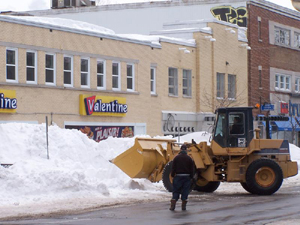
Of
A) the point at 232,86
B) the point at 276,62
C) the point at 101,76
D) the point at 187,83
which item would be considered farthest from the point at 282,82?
the point at 101,76

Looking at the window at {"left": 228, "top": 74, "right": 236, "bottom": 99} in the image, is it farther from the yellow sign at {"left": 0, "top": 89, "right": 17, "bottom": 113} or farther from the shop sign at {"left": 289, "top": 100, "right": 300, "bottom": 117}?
the yellow sign at {"left": 0, "top": 89, "right": 17, "bottom": 113}

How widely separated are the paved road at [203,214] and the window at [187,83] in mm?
23552

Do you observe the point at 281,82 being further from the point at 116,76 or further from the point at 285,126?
the point at 116,76

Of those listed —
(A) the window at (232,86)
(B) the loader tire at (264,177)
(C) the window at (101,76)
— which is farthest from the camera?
(A) the window at (232,86)

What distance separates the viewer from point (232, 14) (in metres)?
51.0

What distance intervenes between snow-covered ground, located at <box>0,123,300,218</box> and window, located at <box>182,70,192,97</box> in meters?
18.0

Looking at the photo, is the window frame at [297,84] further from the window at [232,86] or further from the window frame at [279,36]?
the window at [232,86]

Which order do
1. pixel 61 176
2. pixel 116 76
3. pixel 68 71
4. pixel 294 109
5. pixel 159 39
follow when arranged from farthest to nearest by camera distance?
1. pixel 294 109
2. pixel 159 39
3. pixel 116 76
4. pixel 68 71
5. pixel 61 176

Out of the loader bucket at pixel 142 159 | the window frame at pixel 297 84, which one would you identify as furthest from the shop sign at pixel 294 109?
the loader bucket at pixel 142 159

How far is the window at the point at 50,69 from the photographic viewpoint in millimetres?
32719

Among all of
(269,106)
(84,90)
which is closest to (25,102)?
(84,90)

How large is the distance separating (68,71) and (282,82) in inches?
982

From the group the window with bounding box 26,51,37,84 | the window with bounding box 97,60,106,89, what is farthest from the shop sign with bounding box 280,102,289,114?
the window with bounding box 26,51,37,84

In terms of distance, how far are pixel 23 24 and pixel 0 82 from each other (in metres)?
2.99
